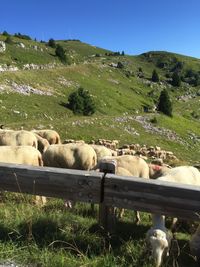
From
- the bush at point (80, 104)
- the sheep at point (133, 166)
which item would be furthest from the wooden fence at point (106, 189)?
Answer: the bush at point (80, 104)

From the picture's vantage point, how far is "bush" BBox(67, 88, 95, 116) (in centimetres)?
5584

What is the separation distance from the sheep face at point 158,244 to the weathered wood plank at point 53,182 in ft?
2.92

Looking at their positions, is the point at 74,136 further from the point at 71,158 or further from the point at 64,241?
the point at 64,241

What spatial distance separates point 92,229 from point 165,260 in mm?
1234

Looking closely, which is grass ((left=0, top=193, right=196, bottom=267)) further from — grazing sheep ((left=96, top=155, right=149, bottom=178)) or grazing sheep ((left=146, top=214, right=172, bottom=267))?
grazing sheep ((left=96, top=155, right=149, bottom=178))

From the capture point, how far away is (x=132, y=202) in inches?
244

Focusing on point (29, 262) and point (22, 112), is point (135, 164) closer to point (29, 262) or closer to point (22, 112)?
point (29, 262)

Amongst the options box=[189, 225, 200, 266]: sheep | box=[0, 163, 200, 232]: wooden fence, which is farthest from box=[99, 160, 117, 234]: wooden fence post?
box=[189, 225, 200, 266]: sheep

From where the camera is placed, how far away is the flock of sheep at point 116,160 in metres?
6.20

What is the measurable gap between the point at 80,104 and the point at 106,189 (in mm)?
50131

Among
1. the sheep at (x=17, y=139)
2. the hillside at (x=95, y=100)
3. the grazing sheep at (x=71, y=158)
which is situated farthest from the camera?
the hillside at (x=95, y=100)

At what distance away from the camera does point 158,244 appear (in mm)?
6102

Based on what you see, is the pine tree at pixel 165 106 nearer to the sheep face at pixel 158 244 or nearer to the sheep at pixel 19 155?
the sheep at pixel 19 155

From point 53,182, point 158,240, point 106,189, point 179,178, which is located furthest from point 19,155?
point 158,240
